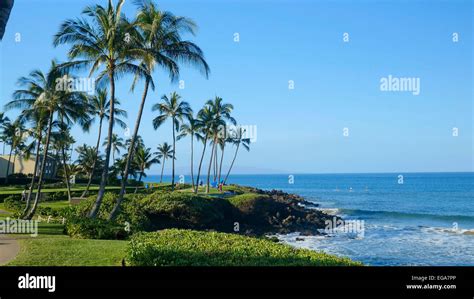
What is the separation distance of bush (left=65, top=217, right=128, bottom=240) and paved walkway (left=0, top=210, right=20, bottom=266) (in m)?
2.51

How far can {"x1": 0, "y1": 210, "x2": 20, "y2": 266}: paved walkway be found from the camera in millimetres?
Result: 12553

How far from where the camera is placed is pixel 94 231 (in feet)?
61.0

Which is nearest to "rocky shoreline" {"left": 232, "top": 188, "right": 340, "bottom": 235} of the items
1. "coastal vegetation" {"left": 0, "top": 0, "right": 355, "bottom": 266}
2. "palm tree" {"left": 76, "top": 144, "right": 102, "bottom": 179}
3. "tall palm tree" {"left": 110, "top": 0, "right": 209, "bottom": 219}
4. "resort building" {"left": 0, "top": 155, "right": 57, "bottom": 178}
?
"coastal vegetation" {"left": 0, "top": 0, "right": 355, "bottom": 266}

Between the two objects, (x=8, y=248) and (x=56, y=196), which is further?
(x=56, y=196)

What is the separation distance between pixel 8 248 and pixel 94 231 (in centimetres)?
431

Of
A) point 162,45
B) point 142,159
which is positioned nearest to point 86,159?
point 142,159

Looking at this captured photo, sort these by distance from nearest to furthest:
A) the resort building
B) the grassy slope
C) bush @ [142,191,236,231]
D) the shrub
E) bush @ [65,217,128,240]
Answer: the grassy slope
bush @ [65,217,128,240]
bush @ [142,191,236,231]
the shrub
the resort building

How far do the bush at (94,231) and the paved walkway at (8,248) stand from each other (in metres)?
2.51

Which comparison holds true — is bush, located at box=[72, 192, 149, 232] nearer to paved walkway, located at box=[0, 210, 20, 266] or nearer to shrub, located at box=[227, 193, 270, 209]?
paved walkway, located at box=[0, 210, 20, 266]

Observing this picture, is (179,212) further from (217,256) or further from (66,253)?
(217,256)
